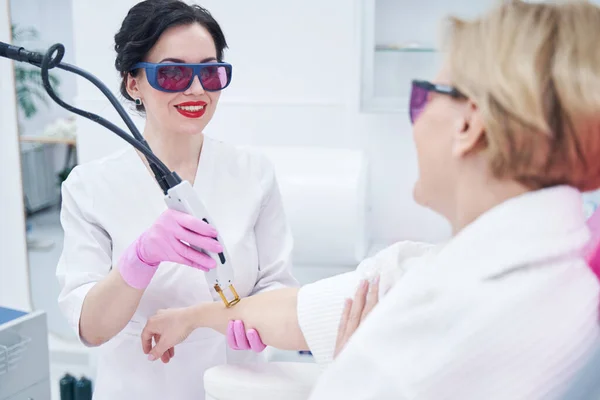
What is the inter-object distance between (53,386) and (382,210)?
1650mm

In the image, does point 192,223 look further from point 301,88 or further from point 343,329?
point 301,88

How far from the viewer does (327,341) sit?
101 centimetres

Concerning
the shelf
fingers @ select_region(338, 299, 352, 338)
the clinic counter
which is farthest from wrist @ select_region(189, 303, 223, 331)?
the shelf

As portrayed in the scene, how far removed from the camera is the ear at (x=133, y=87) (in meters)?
1.39

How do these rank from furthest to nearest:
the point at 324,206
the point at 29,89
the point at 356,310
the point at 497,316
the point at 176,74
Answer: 1. the point at 29,89
2. the point at 324,206
3. the point at 176,74
4. the point at 356,310
5. the point at 497,316

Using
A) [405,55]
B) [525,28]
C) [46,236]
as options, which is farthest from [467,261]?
[46,236]

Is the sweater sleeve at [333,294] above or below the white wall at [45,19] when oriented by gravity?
below

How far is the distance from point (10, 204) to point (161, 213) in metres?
1.75

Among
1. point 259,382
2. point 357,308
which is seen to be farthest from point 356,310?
point 259,382

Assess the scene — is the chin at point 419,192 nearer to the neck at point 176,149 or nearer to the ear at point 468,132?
the ear at point 468,132

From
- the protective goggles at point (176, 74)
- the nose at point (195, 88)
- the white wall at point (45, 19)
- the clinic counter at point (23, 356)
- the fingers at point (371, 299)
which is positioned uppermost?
the white wall at point (45, 19)

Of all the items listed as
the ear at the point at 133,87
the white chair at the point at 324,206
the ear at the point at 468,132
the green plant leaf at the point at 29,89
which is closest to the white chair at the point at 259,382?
the ear at the point at 468,132

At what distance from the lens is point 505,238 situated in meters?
0.68

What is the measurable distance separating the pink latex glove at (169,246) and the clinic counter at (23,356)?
1.24ft
